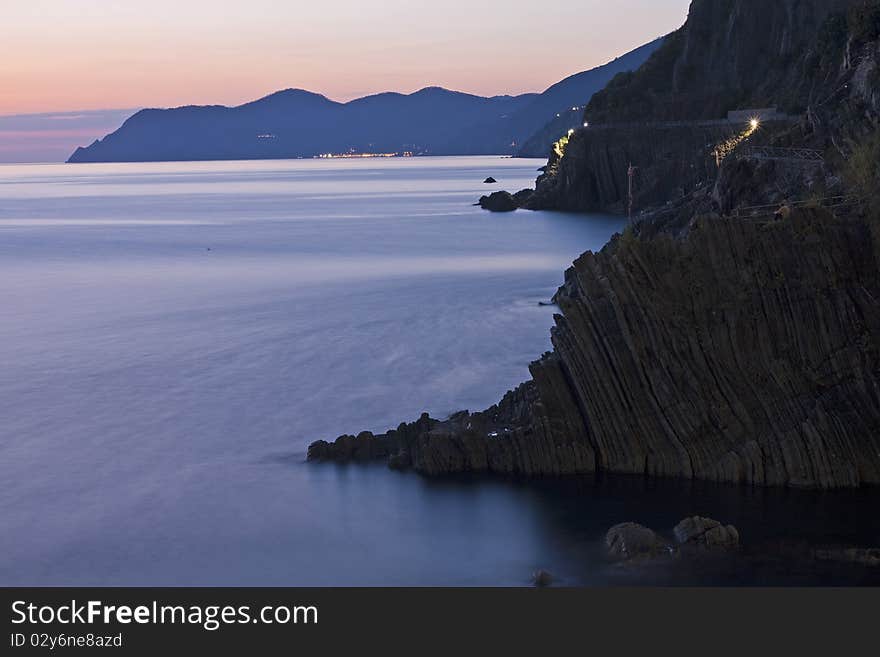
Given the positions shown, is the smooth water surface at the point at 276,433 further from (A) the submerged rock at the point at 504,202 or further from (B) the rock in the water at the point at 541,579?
(A) the submerged rock at the point at 504,202

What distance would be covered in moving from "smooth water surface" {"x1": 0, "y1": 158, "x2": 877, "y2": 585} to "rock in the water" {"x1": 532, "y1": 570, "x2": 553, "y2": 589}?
1.26 feet

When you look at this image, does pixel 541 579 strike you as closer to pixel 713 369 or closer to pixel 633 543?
pixel 633 543

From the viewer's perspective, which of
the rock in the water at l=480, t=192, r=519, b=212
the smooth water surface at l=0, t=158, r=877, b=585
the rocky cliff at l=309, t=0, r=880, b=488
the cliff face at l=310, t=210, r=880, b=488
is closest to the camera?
the smooth water surface at l=0, t=158, r=877, b=585

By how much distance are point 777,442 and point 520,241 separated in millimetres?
72232

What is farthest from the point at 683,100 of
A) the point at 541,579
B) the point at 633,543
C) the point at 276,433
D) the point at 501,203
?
the point at 541,579

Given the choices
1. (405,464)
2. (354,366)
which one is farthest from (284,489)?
(354,366)

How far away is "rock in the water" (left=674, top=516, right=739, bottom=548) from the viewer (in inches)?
985

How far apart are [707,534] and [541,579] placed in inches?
142

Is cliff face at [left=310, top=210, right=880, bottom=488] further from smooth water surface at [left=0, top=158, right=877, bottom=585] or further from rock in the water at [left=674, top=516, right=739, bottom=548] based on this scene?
rock in the water at [left=674, top=516, right=739, bottom=548]

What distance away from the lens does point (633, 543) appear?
2495cm

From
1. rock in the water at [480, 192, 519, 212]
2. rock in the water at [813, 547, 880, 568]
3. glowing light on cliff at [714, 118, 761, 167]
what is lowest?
rock in the water at [480, 192, 519, 212]

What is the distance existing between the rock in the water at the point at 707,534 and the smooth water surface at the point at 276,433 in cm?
97

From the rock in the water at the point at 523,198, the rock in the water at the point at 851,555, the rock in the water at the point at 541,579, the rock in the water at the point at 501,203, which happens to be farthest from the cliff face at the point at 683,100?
the rock in the water at the point at 541,579

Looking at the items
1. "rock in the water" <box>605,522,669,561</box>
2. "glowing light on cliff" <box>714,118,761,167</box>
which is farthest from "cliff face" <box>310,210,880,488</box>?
"glowing light on cliff" <box>714,118,761,167</box>
